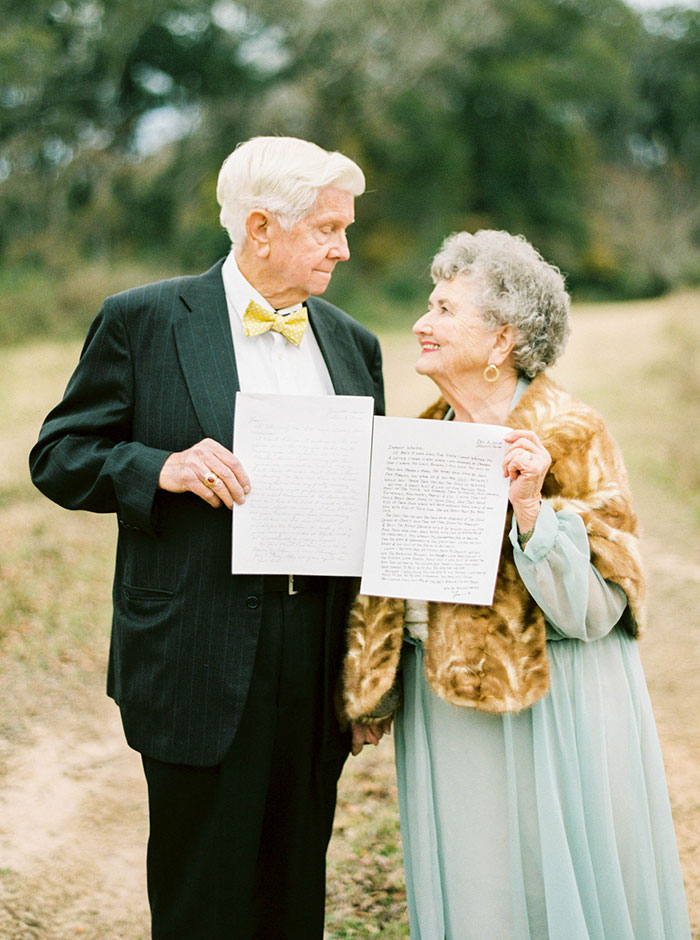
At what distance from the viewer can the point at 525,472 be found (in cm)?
214

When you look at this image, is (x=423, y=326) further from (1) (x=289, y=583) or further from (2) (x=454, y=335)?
(1) (x=289, y=583)

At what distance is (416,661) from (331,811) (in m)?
0.59

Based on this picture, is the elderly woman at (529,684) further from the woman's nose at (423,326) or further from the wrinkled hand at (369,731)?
the wrinkled hand at (369,731)

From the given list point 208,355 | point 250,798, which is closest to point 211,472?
point 208,355

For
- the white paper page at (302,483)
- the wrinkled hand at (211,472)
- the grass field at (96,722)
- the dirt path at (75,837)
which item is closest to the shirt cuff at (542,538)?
the white paper page at (302,483)

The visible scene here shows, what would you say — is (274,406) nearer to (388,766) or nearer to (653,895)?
(653,895)

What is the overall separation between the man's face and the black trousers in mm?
840

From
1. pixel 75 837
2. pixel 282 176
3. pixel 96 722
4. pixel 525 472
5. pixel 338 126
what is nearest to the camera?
pixel 525 472

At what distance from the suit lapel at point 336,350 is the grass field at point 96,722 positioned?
199 centimetres

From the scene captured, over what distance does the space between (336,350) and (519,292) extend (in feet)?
1.88

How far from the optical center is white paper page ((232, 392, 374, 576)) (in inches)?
85.7

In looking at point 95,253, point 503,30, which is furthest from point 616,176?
point 95,253

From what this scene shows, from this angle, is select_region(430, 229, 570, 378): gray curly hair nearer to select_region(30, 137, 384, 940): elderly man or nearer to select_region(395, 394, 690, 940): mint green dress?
select_region(30, 137, 384, 940): elderly man

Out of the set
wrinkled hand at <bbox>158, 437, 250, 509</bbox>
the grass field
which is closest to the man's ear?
wrinkled hand at <bbox>158, 437, 250, 509</bbox>
